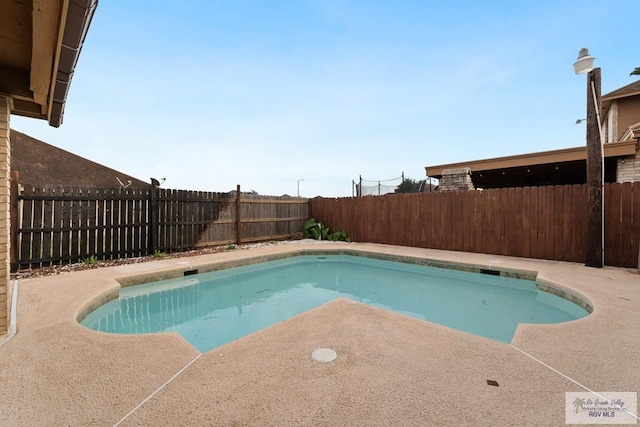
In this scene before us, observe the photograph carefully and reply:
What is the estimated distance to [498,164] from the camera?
8.88 meters

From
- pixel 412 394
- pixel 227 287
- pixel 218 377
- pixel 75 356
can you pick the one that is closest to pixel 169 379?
pixel 218 377

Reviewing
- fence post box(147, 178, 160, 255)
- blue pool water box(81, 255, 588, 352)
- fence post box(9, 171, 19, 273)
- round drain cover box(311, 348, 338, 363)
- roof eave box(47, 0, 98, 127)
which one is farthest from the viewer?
fence post box(147, 178, 160, 255)

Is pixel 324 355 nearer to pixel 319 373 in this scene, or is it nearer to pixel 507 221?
pixel 319 373

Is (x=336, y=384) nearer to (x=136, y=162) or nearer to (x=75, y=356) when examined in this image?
(x=75, y=356)

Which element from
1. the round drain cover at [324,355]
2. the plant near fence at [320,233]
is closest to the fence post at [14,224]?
the round drain cover at [324,355]

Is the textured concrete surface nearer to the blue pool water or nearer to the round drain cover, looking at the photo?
the round drain cover

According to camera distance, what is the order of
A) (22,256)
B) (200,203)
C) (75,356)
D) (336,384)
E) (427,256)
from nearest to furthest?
1. (336,384)
2. (75,356)
3. (22,256)
4. (427,256)
5. (200,203)

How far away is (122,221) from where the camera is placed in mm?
6387

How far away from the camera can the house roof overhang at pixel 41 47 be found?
4.78 feet

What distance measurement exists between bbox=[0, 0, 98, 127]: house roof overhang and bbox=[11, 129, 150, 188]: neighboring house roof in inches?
420

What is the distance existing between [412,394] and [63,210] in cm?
693

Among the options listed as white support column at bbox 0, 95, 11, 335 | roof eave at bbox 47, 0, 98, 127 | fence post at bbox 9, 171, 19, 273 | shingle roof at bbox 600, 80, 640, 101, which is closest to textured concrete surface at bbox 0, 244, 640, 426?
white support column at bbox 0, 95, 11, 335

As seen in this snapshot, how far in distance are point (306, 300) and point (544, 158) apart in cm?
808

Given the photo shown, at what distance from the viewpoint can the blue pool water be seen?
3.50 m
